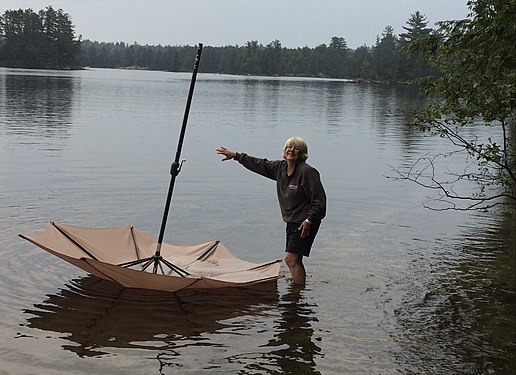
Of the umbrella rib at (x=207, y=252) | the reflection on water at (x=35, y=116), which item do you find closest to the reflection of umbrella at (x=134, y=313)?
the umbrella rib at (x=207, y=252)

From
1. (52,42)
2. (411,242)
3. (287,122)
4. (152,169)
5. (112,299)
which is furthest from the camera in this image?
(52,42)

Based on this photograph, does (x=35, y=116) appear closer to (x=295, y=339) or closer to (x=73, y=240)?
(x=73, y=240)

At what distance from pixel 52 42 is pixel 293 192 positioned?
156001 mm

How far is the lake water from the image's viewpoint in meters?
6.66

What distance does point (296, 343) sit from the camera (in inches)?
280

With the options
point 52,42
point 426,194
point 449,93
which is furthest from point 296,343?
point 52,42

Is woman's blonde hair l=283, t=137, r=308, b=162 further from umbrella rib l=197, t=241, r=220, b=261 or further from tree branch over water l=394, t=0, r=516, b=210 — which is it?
umbrella rib l=197, t=241, r=220, b=261

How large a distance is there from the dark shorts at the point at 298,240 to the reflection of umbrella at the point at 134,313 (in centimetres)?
66

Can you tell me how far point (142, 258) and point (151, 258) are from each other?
51cm

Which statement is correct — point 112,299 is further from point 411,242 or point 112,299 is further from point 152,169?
point 152,169

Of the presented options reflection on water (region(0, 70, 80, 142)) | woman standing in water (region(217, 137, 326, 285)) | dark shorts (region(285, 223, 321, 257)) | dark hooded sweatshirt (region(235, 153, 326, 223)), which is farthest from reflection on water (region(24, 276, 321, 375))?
reflection on water (region(0, 70, 80, 142))

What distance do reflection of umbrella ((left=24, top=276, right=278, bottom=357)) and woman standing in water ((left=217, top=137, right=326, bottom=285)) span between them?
2.69ft

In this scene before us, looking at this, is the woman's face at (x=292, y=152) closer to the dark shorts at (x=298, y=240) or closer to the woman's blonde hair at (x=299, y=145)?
the woman's blonde hair at (x=299, y=145)

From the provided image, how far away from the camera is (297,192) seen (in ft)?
27.2
